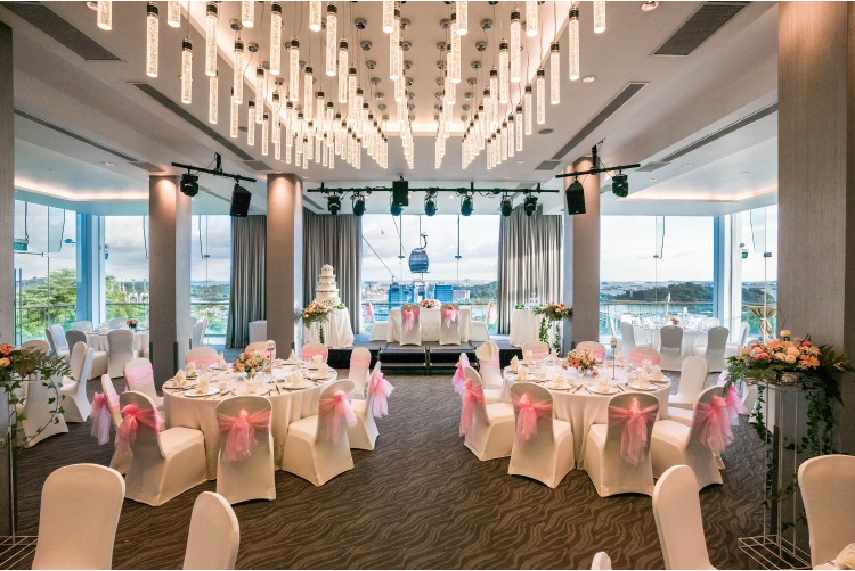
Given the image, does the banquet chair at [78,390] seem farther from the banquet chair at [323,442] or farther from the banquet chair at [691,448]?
the banquet chair at [691,448]

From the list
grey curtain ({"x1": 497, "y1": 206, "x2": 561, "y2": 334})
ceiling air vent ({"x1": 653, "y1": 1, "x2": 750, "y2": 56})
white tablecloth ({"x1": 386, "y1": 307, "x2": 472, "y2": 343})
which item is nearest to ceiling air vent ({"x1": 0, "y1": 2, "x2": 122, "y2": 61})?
ceiling air vent ({"x1": 653, "y1": 1, "x2": 750, "y2": 56})

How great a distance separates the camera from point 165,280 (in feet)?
26.0

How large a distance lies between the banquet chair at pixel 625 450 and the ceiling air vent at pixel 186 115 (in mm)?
5222

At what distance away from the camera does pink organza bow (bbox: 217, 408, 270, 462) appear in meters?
3.52

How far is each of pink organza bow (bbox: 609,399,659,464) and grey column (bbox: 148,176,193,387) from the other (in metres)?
7.36

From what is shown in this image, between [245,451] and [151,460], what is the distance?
866 millimetres

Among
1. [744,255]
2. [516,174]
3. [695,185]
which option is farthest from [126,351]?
[744,255]

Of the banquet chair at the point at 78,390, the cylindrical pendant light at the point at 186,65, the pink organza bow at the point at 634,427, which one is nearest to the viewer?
the cylindrical pendant light at the point at 186,65

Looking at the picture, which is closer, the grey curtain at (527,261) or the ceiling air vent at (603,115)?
the ceiling air vent at (603,115)

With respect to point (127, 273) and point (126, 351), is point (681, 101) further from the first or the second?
point (127, 273)

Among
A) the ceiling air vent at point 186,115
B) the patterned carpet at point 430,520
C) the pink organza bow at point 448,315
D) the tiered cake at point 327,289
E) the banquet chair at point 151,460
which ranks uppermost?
the ceiling air vent at point 186,115

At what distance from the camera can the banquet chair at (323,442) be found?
13.2ft

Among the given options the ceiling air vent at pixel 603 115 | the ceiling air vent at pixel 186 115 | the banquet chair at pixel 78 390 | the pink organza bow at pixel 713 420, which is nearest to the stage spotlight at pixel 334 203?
the ceiling air vent at pixel 186 115

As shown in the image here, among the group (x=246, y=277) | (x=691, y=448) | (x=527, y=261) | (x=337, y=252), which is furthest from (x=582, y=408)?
(x=246, y=277)
